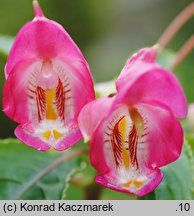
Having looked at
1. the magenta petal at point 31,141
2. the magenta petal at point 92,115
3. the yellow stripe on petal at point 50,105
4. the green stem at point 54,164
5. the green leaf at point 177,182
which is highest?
the magenta petal at point 92,115

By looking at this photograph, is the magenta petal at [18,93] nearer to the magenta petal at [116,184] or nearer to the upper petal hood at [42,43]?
the upper petal hood at [42,43]

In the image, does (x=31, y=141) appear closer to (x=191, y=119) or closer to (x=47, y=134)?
(x=47, y=134)

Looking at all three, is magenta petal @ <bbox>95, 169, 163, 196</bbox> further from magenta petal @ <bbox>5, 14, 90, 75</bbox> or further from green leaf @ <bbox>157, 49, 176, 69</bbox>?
green leaf @ <bbox>157, 49, 176, 69</bbox>

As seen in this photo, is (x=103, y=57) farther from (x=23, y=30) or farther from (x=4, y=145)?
(x=23, y=30)

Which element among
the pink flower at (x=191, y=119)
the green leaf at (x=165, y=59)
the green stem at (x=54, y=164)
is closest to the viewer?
the green stem at (x=54, y=164)

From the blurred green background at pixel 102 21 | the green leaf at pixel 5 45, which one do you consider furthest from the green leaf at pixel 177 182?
the blurred green background at pixel 102 21

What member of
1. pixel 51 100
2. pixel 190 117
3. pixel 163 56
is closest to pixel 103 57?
pixel 163 56

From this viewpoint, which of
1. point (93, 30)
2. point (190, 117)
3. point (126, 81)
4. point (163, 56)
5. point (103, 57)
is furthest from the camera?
point (93, 30)
